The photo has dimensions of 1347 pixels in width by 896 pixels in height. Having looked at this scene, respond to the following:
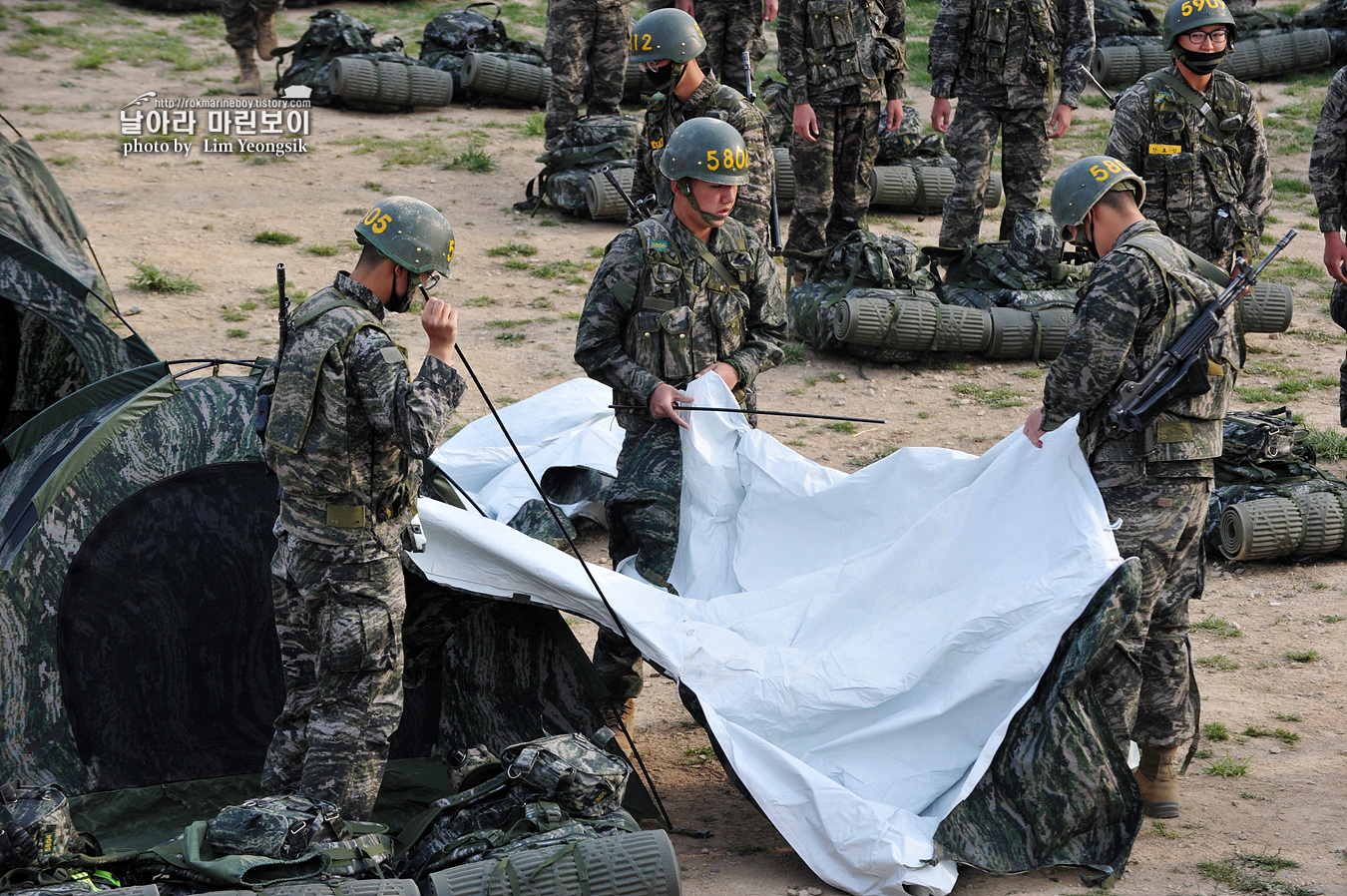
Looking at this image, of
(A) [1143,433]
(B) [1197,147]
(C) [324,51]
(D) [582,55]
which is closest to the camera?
(A) [1143,433]

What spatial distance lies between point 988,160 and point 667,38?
344 centimetres

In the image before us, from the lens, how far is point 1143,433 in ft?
15.4

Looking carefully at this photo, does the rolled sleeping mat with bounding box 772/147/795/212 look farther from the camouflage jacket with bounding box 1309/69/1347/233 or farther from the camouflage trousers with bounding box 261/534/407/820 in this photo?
the camouflage trousers with bounding box 261/534/407/820

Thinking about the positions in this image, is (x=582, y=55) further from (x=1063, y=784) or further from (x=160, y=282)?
(x=1063, y=784)

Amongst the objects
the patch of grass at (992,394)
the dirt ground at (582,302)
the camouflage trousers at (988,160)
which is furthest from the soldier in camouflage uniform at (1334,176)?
the camouflage trousers at (988,160)

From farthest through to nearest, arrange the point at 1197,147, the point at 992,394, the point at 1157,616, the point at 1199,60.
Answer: the point at 992,394
the point at 1197,147
the point at 1199,60
the point at 1157,616

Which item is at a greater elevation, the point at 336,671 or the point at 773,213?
the point at 773,213

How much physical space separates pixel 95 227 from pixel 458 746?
7157mm

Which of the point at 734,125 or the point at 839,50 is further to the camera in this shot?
the point at 839,50

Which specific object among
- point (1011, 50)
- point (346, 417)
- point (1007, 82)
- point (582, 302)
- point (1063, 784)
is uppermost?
point (1011, 50)

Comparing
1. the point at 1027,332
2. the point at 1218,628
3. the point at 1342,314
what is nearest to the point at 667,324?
the point at 1218,628

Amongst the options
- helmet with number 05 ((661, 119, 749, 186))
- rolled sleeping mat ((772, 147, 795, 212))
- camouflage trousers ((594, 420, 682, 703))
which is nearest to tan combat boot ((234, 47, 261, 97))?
rolled sleeping mat ((772, 147, 795, 212))

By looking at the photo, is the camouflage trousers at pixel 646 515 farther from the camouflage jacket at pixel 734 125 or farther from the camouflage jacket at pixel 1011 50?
the camouflage jacket at pixel 1011 50

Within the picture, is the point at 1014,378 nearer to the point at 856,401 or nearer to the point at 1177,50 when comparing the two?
the point at 856,401
